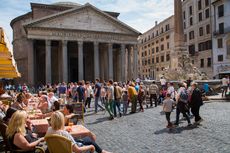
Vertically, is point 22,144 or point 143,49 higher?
point 143,49

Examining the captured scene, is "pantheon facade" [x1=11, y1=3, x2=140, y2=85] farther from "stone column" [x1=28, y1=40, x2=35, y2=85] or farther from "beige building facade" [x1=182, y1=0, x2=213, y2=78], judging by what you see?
"beige building facade" [x1=182, y1=0, x2=213, y2=78]

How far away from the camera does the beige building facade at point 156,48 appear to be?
56.9 m

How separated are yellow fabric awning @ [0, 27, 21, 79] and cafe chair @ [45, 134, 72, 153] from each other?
104 inches

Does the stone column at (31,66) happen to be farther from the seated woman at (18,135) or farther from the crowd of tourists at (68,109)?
the seated woman at (18,135)

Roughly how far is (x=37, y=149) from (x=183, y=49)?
19038mm

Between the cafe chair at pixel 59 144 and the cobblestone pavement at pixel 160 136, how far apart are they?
2493 mm

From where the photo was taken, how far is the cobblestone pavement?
6.49m

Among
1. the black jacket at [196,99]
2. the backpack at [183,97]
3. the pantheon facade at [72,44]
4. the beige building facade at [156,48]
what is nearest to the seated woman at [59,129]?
the backpack at [183,97]

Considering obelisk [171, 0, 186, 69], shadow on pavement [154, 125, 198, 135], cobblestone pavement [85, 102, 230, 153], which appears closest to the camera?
cobblestone pavement [85, 102, 230, 153]

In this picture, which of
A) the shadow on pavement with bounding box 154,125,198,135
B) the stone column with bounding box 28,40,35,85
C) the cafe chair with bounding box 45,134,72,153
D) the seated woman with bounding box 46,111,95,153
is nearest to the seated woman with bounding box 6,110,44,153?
the seated woman with bounding box 46,111,95,153

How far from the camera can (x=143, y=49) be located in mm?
71688

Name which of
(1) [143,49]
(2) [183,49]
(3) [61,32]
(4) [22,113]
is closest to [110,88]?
(4) [22,113]

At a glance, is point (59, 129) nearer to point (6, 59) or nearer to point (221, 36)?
point (6, 59)

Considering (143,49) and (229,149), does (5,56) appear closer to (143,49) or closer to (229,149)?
(229,149)
